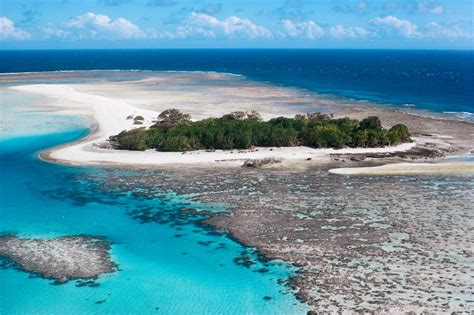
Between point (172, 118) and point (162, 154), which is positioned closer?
point (162, 154)

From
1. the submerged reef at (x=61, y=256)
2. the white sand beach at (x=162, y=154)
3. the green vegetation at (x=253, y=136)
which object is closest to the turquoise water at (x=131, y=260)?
the submerged reef at (x=61, y=256)

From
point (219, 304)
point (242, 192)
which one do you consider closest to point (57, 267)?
point (219, 304)

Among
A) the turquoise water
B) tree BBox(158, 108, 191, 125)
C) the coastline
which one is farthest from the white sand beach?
the turquoise water

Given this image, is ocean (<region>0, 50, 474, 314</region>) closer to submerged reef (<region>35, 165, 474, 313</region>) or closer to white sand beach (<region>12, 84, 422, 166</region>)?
submerged reef (<region>35, 165, 474, 313</region>)

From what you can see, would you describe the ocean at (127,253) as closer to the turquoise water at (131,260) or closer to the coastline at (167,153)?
the turquoise water at (131,260)

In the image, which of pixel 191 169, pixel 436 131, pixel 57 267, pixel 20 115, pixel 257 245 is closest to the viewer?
pixel 57 267

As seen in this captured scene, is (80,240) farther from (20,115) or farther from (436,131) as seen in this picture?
(20,115)

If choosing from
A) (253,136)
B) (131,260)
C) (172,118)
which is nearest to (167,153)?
(253,136)

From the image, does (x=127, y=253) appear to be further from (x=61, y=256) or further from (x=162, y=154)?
(x=162, y=154)
